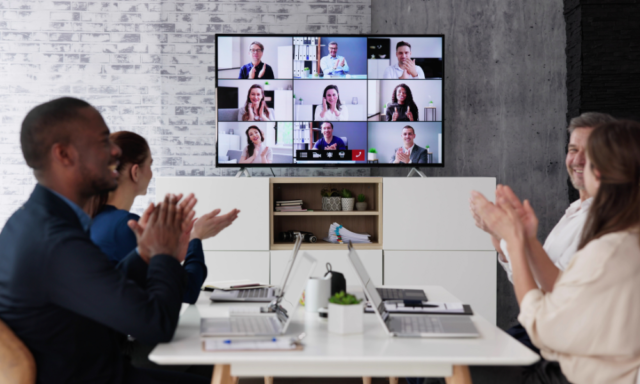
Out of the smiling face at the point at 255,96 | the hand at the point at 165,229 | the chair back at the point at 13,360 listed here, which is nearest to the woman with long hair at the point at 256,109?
the smiling face at the point at 255,96

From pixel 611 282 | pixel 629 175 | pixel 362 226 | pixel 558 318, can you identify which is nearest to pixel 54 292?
pixel 558 318

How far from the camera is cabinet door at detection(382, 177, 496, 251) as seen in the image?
364 cm

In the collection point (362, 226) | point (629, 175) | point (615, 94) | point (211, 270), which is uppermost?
point (615, 94)

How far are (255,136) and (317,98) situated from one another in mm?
509

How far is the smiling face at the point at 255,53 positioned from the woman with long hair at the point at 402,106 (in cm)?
97

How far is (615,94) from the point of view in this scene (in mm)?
3682

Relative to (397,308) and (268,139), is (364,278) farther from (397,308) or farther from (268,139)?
(268,139)

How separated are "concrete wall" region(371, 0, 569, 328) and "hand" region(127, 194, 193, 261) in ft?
9.12

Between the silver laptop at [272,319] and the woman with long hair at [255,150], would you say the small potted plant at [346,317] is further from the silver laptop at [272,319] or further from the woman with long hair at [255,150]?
the woman with long hair at [255,150]

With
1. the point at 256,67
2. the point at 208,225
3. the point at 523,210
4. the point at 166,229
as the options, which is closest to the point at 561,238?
the point at 523,210

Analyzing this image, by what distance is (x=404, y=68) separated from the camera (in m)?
3.73

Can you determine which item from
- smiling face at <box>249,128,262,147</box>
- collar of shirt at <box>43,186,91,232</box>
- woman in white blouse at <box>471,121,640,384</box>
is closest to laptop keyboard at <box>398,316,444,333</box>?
woman in white blouse at <box>471,121,640,384</box>

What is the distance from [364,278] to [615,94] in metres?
3.01

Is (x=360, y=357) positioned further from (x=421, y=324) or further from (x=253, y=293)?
(x=253, y=293)
